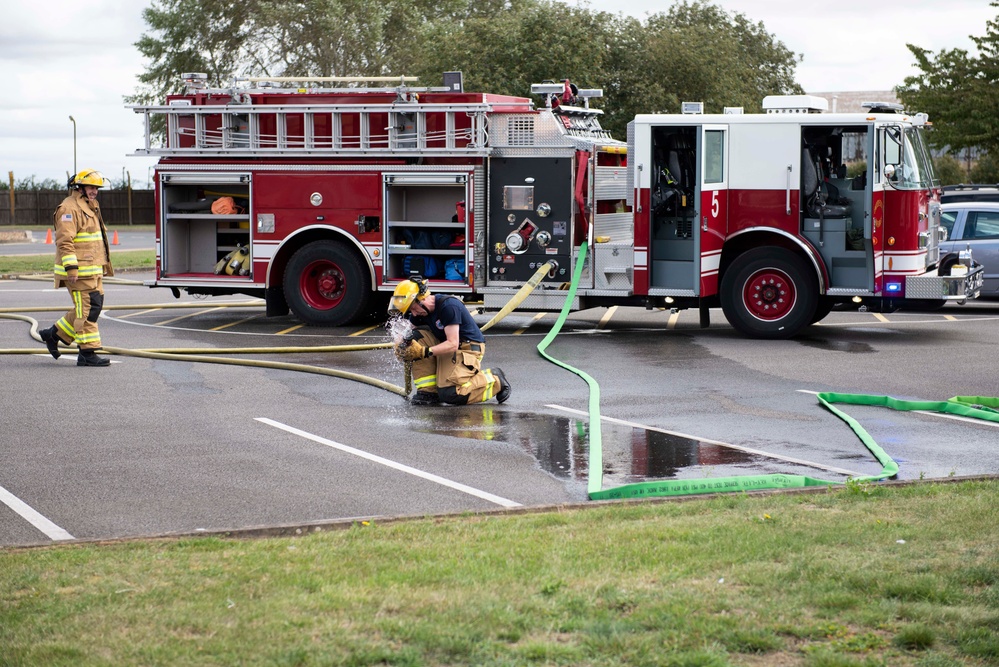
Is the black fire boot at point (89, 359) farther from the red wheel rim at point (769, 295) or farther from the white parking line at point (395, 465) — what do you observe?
the red wheel rim at point (769, 295)

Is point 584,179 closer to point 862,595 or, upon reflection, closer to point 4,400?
point 4,400

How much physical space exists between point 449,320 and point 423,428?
121cm

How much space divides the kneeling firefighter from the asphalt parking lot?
0.58 feet

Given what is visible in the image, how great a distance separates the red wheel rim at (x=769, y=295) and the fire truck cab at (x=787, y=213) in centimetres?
1

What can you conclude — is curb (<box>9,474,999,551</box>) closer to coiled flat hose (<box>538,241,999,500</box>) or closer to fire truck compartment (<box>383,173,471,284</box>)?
coiled flat hose (<box>538,241,999,500</box>)

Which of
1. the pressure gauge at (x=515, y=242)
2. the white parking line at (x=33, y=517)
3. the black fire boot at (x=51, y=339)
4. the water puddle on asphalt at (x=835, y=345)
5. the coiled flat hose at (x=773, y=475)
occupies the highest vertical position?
the pressure gauge at (x=515, y=242)

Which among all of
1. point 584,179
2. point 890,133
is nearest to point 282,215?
point 584,179

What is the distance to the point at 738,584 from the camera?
206 inches

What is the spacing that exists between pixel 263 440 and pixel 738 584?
187 inches

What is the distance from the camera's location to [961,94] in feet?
96.4

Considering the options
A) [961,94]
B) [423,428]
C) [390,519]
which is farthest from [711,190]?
[961,94]

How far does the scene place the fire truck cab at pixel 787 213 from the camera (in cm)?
1420

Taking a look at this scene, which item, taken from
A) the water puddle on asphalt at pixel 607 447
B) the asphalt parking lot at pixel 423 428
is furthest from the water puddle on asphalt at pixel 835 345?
the water puddle on asphalt at pixel 607 447

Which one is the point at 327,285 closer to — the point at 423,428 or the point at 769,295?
the point at 769,295
